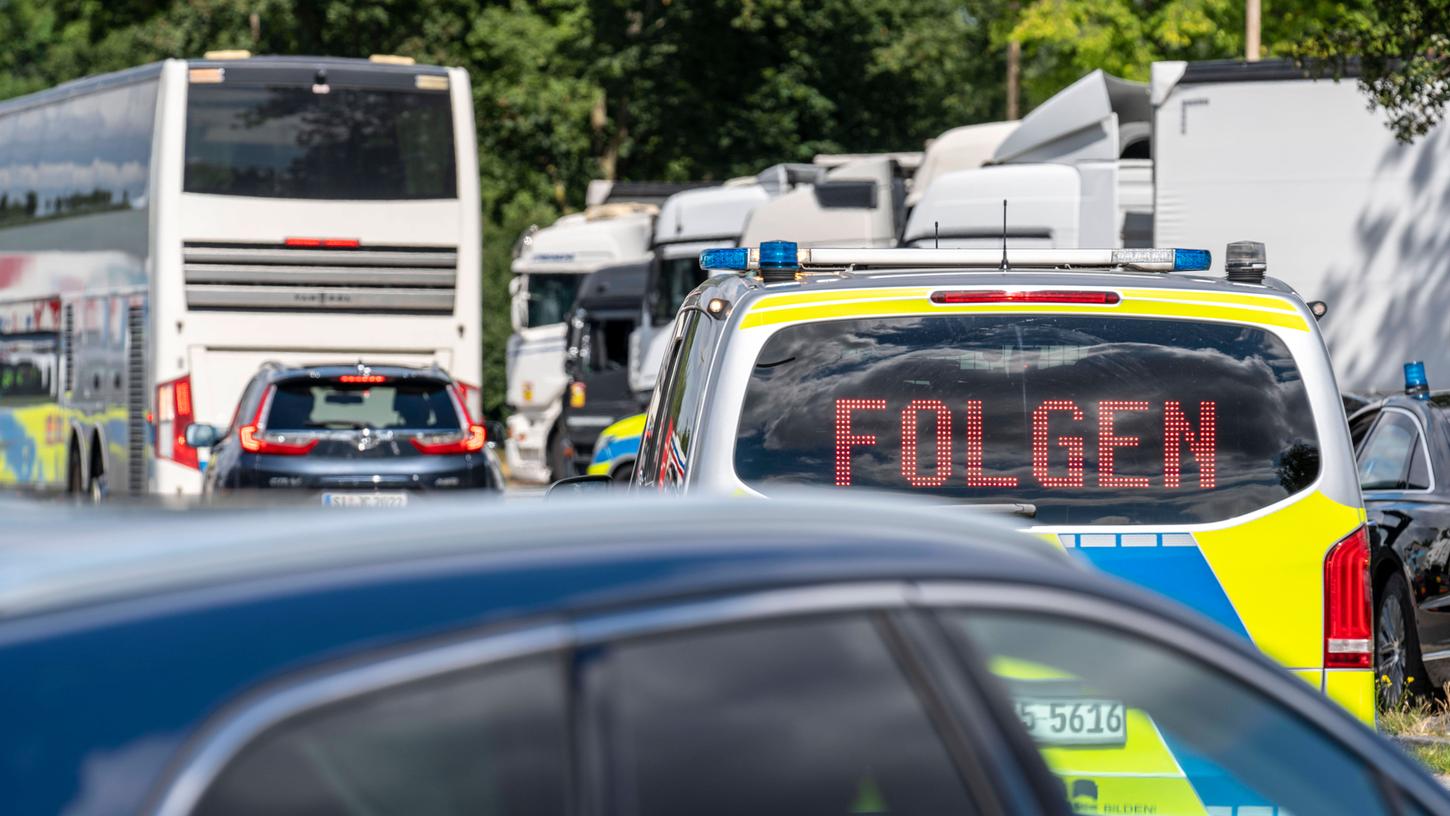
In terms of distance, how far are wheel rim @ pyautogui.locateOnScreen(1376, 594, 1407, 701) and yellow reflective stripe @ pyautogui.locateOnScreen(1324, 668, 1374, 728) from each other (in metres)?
4.45

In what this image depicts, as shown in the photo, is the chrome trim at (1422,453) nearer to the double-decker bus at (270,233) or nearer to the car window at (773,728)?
the car window at (773,728)

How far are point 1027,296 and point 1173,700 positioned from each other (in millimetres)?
2850

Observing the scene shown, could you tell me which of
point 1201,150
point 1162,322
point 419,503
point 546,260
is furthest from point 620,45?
point 419,503

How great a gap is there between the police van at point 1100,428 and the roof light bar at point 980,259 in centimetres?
57

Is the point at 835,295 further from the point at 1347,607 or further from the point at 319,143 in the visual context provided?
Result: the point at 319,143

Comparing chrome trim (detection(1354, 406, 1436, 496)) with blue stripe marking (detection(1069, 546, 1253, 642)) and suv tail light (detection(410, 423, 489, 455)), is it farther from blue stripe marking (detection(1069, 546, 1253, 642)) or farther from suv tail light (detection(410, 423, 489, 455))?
suv tail light (detection(410, 423, 489, 455))

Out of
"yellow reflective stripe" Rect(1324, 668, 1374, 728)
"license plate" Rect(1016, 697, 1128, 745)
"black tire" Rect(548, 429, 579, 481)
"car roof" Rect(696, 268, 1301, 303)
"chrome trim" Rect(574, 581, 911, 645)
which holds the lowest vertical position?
"black tire" Rect(548, 429, 579, 481)

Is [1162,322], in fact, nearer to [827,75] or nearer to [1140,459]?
[1140,459]

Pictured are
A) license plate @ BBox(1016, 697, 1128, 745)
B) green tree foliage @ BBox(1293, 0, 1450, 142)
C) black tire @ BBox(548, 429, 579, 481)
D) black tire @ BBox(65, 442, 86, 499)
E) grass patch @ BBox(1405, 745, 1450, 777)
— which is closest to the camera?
license plate @ BBox(1016, 697, 1128, 745)

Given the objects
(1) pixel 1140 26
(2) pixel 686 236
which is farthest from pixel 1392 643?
(1) pixel 1140 26

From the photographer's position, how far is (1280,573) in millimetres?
5141

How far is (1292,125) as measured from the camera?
14922mm

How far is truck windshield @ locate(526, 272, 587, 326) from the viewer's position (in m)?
28.5

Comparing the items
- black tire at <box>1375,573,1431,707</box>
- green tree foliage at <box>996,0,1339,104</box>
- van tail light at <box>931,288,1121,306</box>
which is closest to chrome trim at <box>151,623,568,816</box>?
van tail light at <box>931,288,1121,306</box>
